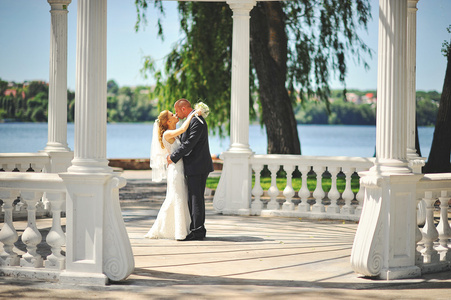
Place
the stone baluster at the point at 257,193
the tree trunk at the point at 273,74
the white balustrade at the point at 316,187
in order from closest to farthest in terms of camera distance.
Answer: the white balustrade at the point at 316,187 < the stone baluster at the point at 257,193 < the tree trunk at the point at 273,74

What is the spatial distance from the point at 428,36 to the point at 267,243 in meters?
56.0

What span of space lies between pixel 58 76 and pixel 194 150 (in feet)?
11.6

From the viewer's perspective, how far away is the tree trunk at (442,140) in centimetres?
1605

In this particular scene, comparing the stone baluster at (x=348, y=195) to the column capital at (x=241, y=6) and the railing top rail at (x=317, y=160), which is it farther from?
the column capital at (x=241, y=6)

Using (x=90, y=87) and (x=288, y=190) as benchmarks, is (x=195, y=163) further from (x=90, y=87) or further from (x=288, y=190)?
(x=288, y=190)

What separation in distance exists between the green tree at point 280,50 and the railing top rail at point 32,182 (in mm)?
11864

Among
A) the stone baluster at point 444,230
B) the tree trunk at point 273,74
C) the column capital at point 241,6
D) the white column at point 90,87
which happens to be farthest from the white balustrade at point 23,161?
the tree trunk at point 273,74

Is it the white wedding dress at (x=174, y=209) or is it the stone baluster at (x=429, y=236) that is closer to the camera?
the stone baluster at (x=429, y=236)

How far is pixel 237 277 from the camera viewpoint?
22.0ft

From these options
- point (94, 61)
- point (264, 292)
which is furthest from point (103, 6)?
point (264, 292)

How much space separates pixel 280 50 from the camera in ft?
59.7

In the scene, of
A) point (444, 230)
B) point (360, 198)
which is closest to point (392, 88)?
point (444, 230)

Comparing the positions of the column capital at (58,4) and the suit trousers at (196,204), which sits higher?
the column capital at (58,4)

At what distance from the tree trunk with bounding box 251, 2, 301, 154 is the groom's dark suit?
9.25 m
